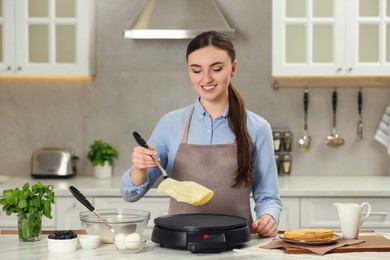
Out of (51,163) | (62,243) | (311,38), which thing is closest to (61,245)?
(62,243)

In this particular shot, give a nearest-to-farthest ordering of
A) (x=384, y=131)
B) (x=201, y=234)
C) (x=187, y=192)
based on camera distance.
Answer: (x=201, y=234)
(x=187, y=192)
(x=384, y=131)

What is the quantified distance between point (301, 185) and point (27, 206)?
2.17 meters

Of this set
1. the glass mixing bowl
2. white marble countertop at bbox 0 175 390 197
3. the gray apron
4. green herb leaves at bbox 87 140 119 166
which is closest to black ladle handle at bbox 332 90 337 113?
white marble countertop at bbox 0 175 390 197

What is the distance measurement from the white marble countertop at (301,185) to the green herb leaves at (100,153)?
12cm

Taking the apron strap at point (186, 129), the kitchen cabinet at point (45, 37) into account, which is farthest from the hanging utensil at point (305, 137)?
the apron strap at point (186, 129)

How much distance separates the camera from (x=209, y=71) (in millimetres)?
3041

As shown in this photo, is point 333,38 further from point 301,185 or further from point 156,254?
point 156,254

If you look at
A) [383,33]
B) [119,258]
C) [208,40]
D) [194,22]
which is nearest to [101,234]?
[119,258]

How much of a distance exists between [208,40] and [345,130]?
2.28m

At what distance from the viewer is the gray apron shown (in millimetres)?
3139

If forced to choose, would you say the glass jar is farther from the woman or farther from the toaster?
the toaster

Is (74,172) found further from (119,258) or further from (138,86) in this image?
(119,258)

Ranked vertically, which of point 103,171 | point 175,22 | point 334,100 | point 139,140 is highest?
point 175,22

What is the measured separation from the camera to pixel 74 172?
16.8ft
